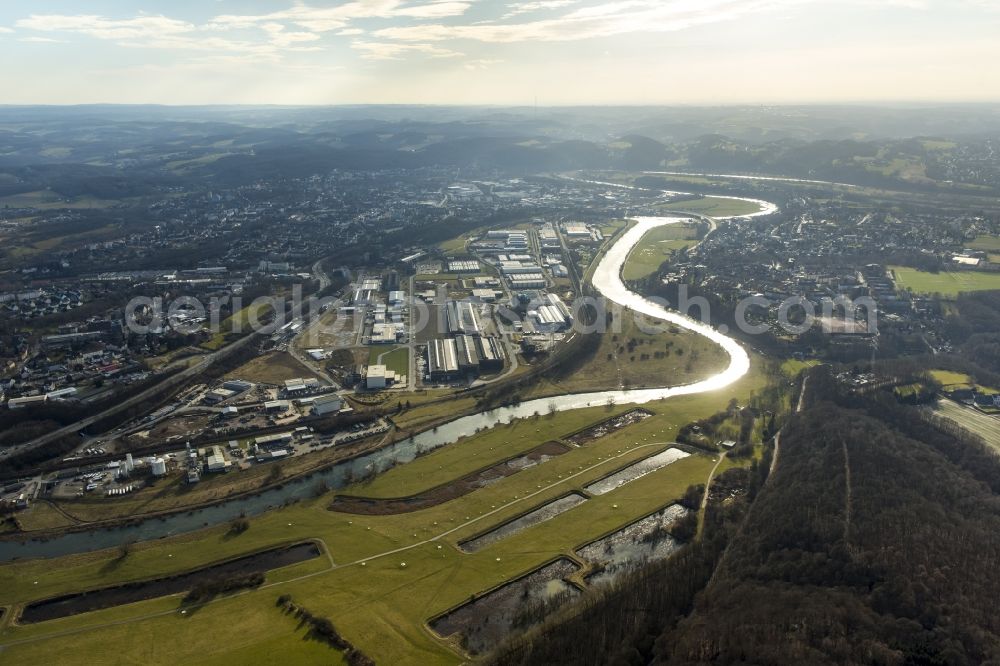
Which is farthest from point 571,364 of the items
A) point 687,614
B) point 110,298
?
point 110,298

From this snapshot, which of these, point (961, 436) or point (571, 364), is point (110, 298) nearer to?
point (571, 364)

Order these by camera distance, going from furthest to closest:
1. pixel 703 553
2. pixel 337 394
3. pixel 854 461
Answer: pixel 337 394 → pixel 854 461 → pixel 703 553

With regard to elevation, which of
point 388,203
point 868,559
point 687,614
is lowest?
point 687,614

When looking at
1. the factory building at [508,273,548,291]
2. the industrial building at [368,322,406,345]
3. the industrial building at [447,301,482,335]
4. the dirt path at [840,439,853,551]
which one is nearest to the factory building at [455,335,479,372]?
the industrial building at [447,301,482,335]

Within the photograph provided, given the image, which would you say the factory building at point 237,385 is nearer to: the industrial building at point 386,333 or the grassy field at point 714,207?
the industrial building at point 386,333

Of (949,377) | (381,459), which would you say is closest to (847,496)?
(949,377)

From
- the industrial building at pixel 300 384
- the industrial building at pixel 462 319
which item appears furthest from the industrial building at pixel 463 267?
the industrial building at pixel 300 384
